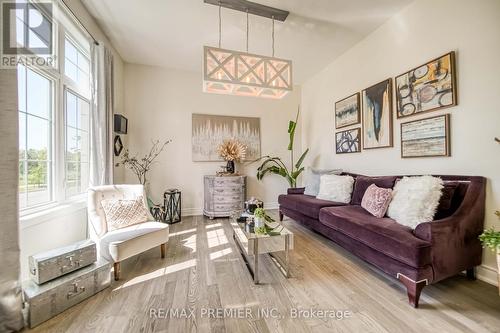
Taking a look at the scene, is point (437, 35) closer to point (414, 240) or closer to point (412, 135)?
point (412, 135)

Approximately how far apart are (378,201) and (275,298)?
148 centimetres

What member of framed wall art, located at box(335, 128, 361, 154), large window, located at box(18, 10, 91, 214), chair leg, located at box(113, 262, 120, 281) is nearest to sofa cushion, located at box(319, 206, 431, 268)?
framed wall art, located at box(335, 128, 361, 154)

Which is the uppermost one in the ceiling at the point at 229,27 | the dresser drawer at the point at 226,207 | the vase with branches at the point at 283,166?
the ceiling at the point at 229,27

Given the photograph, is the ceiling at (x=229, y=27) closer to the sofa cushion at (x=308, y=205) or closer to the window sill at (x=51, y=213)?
the window sill at (x=51, y=213)

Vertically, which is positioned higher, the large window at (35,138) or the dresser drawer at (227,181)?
the large window at (35,138)

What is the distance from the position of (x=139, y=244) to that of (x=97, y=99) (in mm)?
1907

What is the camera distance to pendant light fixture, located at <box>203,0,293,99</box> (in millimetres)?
1971

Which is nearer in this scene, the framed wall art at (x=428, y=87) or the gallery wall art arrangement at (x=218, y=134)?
the framed wall art at (x=428, y=87)

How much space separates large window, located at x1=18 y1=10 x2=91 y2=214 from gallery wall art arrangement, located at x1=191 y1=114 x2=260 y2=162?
1.81m

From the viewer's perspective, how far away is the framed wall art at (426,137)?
213 centimetres

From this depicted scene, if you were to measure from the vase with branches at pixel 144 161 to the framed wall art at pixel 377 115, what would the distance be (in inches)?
139

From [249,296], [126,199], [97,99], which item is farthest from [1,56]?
[249,296]

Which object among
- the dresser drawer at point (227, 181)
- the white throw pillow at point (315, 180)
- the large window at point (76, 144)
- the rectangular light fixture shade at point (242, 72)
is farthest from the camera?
the dresser drawer at point (227, 181)

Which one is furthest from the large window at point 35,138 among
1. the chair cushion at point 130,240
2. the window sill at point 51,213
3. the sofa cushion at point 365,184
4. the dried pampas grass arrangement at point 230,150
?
the sofa cushion at point 365,184
